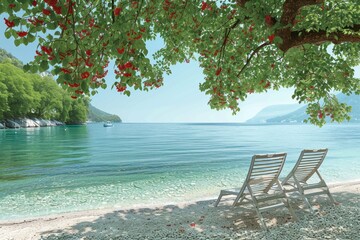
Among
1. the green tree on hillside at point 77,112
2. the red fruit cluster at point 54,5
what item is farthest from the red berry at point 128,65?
the green tree on hillside at point 77,112

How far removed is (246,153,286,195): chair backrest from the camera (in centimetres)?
632

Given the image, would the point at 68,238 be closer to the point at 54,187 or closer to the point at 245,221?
the point at 245,221

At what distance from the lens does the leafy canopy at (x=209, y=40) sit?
3.78 m

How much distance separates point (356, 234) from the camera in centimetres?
538

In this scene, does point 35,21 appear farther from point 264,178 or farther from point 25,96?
point 25,96

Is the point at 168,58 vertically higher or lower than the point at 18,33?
higher

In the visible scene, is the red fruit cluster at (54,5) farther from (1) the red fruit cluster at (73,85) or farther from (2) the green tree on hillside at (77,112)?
(2) the green tree on hillside at (77,112)

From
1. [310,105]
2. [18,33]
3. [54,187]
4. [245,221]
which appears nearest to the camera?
[18,33]

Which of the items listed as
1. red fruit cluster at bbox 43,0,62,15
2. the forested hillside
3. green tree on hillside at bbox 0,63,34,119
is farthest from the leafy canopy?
green tree on hillside at bbox 0,63,34,119

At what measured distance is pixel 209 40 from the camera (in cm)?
884

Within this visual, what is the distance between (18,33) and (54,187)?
10506mm

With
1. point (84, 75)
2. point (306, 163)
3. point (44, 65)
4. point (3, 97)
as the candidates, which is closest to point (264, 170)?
point (306, 163)

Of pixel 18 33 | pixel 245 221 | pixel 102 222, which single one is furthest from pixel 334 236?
pixel 18 33

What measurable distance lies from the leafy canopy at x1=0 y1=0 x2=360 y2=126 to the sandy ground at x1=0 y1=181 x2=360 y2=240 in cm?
277
